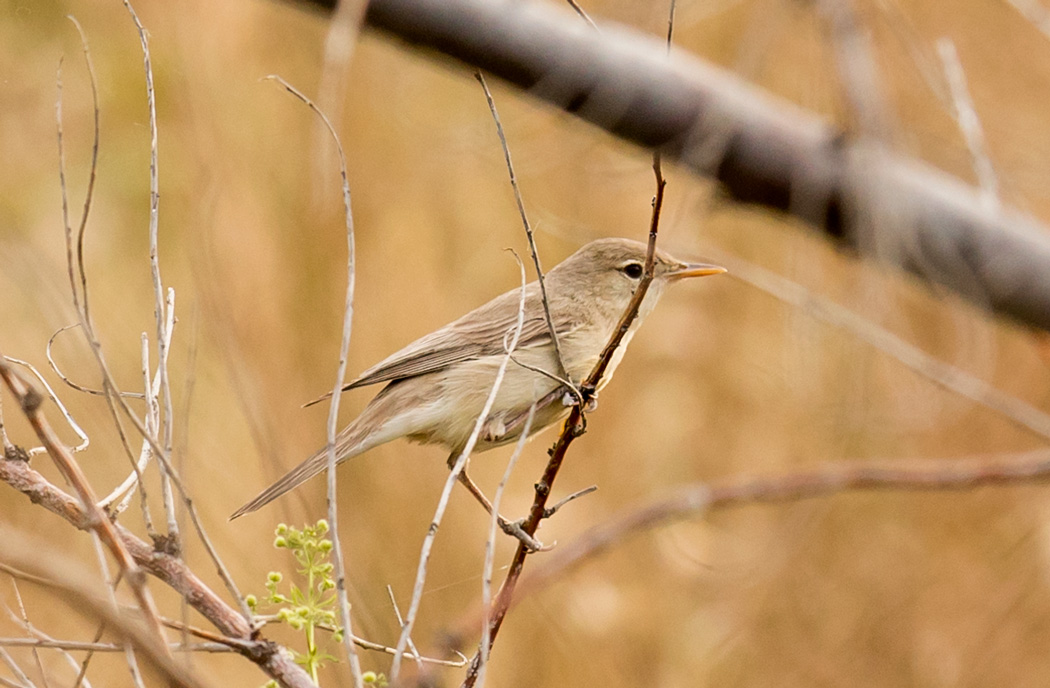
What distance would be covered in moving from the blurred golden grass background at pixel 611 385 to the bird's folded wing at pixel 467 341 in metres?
1.17

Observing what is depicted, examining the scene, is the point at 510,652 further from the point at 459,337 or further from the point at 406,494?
the point at 459,337

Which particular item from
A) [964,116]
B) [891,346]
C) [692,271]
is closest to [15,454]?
[891,346]

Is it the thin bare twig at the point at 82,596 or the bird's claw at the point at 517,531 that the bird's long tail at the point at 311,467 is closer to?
the bird's claw at the point at 517,531

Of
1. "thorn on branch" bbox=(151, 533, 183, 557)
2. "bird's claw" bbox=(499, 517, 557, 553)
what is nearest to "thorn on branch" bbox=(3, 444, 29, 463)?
"thorn on branch" bbox=(151, 533, 183, 557)

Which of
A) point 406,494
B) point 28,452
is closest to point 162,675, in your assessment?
point 28,452

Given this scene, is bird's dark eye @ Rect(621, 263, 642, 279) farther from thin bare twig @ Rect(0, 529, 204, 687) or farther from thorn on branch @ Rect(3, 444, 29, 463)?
thin bare twig @ Rect(0, 529, 204, 687)

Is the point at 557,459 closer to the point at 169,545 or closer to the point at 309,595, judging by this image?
the point at 309,595

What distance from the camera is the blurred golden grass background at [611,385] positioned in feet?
13.1

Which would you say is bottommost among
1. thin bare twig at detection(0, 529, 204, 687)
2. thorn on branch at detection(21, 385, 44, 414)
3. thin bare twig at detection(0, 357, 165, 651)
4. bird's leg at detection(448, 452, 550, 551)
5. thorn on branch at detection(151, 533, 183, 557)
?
bird's leg at detection(448, 452, 550, 551)

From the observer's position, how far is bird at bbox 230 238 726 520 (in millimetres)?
2398

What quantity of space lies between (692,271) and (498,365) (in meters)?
0.62

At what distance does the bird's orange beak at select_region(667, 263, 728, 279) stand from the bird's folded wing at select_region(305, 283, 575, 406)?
1.12ft

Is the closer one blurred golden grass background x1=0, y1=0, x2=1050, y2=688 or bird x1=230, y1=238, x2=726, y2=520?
bird x1=230, y1=238, x2=726, y2=520

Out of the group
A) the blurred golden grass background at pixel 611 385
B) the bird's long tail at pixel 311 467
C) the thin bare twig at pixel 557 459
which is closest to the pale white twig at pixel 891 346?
the thin bare twig at pixel 557 459
